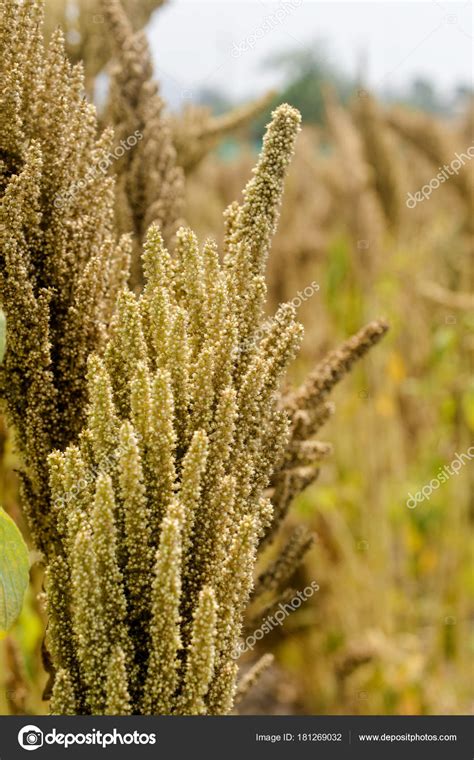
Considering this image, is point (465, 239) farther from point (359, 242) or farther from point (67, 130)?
point (67, 130)

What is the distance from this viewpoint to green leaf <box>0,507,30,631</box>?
1.99ft

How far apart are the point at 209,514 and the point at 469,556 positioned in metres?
2.64

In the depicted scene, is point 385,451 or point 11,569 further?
point 385,451

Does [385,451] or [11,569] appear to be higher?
[385,451]

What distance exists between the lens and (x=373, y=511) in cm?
282

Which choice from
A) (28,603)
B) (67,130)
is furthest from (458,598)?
(67,130)

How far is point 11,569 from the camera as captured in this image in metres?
0.63
